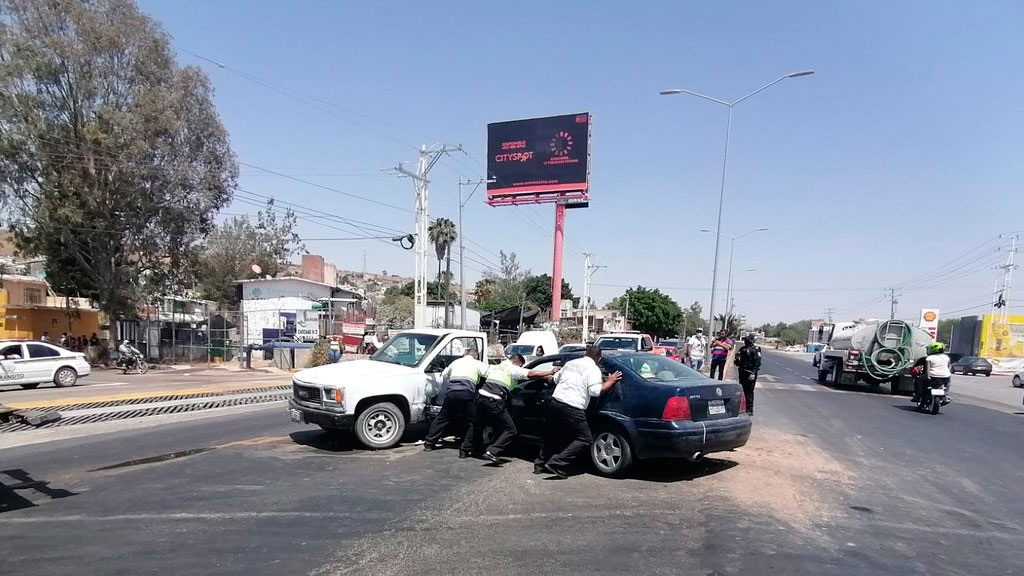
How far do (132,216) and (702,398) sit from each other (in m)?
30.8

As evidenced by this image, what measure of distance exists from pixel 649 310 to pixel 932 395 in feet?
244

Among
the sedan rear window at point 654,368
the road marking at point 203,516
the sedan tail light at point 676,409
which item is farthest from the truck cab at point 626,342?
the road marking at point 203,516

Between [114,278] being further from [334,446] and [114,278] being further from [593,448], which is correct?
[593,448]

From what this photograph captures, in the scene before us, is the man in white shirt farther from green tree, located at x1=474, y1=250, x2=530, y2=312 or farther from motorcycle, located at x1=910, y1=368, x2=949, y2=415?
green tree, located at x1=474, y1=250, x2=530, y2=312

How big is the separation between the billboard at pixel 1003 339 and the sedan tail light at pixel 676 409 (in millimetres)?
62156

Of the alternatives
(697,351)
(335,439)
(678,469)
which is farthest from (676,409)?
(697,351)

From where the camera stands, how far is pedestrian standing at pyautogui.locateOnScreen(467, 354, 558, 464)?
27.4ft

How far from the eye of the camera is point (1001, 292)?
66812 millimetres

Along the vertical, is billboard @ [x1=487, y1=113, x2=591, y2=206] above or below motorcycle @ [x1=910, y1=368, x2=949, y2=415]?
above

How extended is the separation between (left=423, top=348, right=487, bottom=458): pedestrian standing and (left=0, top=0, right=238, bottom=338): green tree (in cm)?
2647

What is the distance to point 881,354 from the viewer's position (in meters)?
21.7

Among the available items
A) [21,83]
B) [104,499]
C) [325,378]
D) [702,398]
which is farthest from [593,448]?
[21,83]

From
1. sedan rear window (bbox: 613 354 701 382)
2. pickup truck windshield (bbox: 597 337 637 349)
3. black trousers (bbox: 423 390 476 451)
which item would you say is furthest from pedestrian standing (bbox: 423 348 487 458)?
pickup truck windshield (bbox: 597 337 637 349)

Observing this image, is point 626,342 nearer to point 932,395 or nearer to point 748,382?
point 932,395
